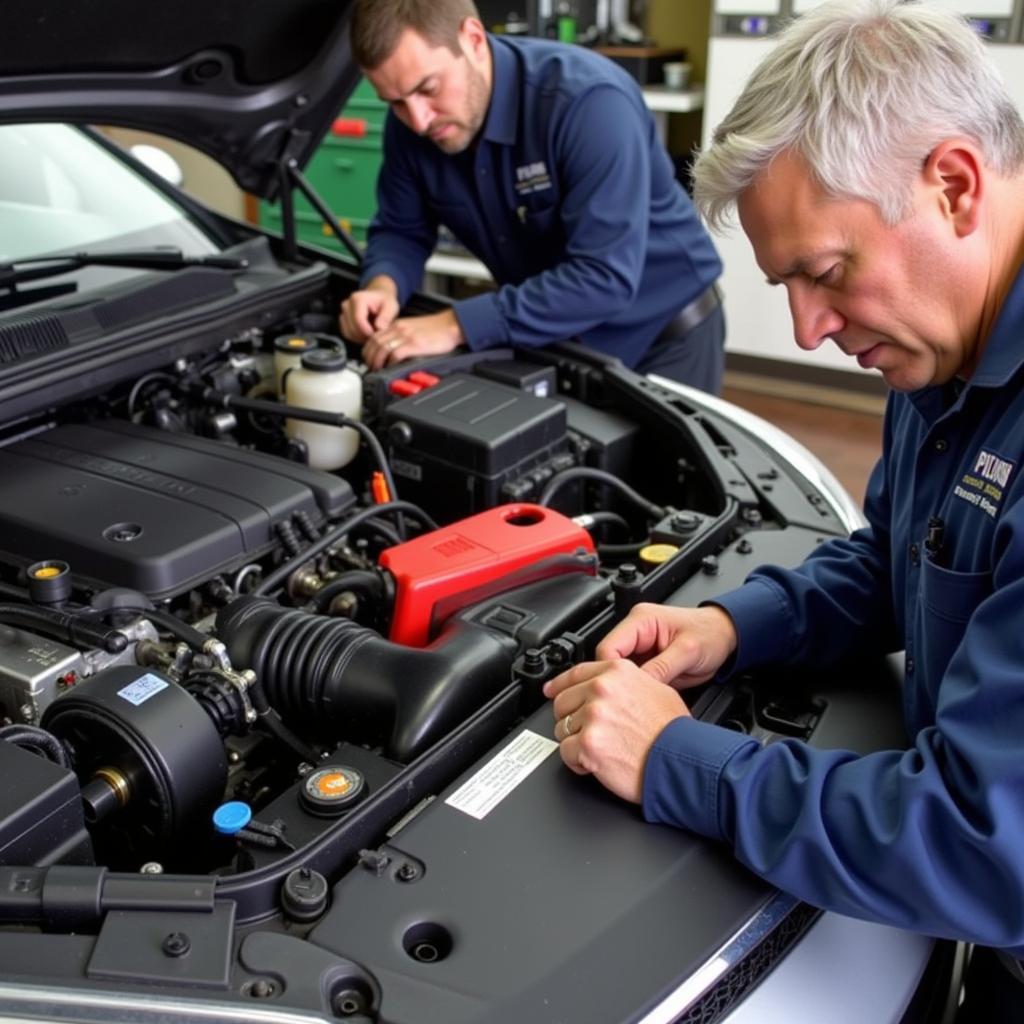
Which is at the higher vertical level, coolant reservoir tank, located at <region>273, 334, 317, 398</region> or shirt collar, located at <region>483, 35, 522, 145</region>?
shirt collar, located at <region>483, 35, 522, 145</region>

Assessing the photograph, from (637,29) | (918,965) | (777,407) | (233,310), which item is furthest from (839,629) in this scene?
(637,29)

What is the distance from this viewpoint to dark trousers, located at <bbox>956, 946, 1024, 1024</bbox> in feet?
4.11

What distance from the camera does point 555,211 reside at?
2.45 meters

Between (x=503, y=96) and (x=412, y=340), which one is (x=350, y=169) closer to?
(x=503, y=96)

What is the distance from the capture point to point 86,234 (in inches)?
82.7

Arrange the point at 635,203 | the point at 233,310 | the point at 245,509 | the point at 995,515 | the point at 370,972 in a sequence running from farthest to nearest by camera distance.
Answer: the point at 635,203 → the point at 233,310 → the point at 245,509 → the point at 995,515 → the point at 370,972

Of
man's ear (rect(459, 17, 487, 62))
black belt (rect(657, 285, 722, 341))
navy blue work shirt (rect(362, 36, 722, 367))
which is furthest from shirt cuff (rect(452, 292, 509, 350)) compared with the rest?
black belt (rect(657, 285, 722, 341))

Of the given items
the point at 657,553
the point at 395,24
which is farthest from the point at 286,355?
the point at 657,553

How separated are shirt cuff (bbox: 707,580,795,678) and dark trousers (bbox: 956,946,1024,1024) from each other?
40cm

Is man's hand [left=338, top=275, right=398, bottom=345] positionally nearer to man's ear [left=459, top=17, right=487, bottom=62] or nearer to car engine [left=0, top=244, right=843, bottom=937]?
car engine [left=0, top=244, right=843, bottom=937]

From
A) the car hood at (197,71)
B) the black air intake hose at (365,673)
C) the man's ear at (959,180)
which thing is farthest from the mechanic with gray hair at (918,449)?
the car hood at (197,71)

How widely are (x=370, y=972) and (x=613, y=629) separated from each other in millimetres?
507

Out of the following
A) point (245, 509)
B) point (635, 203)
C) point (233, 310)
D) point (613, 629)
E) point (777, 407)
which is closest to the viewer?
point (613, 629)

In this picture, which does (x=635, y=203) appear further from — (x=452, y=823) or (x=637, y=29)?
(x=637, y=29)
